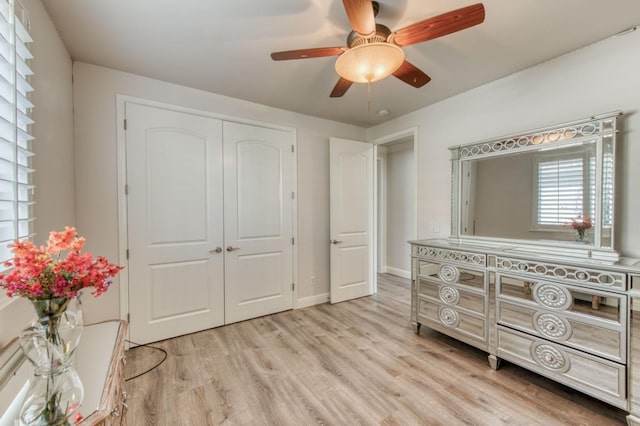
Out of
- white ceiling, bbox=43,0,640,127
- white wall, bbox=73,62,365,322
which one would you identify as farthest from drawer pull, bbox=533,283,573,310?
white wall, bbox=73,62,365,322

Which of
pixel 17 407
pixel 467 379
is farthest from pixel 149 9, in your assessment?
pixel 467 379

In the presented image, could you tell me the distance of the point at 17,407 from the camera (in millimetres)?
826

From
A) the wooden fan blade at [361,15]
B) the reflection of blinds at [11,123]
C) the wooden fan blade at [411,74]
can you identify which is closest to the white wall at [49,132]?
the reflection of blinds at [11,123]

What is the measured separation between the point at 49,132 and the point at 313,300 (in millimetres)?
3021

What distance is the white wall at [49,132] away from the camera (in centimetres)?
153

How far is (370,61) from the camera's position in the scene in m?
1.55

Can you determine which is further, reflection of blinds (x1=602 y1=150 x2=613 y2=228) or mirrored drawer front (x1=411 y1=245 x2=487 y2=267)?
mirrored drawer front (x1=411 y1=245 x2=487 y2=267)

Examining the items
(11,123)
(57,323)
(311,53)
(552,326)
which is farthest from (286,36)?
(552,326)

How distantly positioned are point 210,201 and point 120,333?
1.71 meters

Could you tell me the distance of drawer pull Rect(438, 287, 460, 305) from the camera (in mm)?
2426

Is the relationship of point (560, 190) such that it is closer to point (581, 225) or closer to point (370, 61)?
point (581, 225)

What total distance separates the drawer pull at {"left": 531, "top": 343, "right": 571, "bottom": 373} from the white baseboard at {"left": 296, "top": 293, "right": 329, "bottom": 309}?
7.55 feet

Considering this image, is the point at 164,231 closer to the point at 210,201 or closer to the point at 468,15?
the point at 210,201

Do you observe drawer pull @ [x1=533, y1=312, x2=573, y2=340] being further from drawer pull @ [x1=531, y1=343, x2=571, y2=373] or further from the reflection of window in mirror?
the reflection of window in mirror
